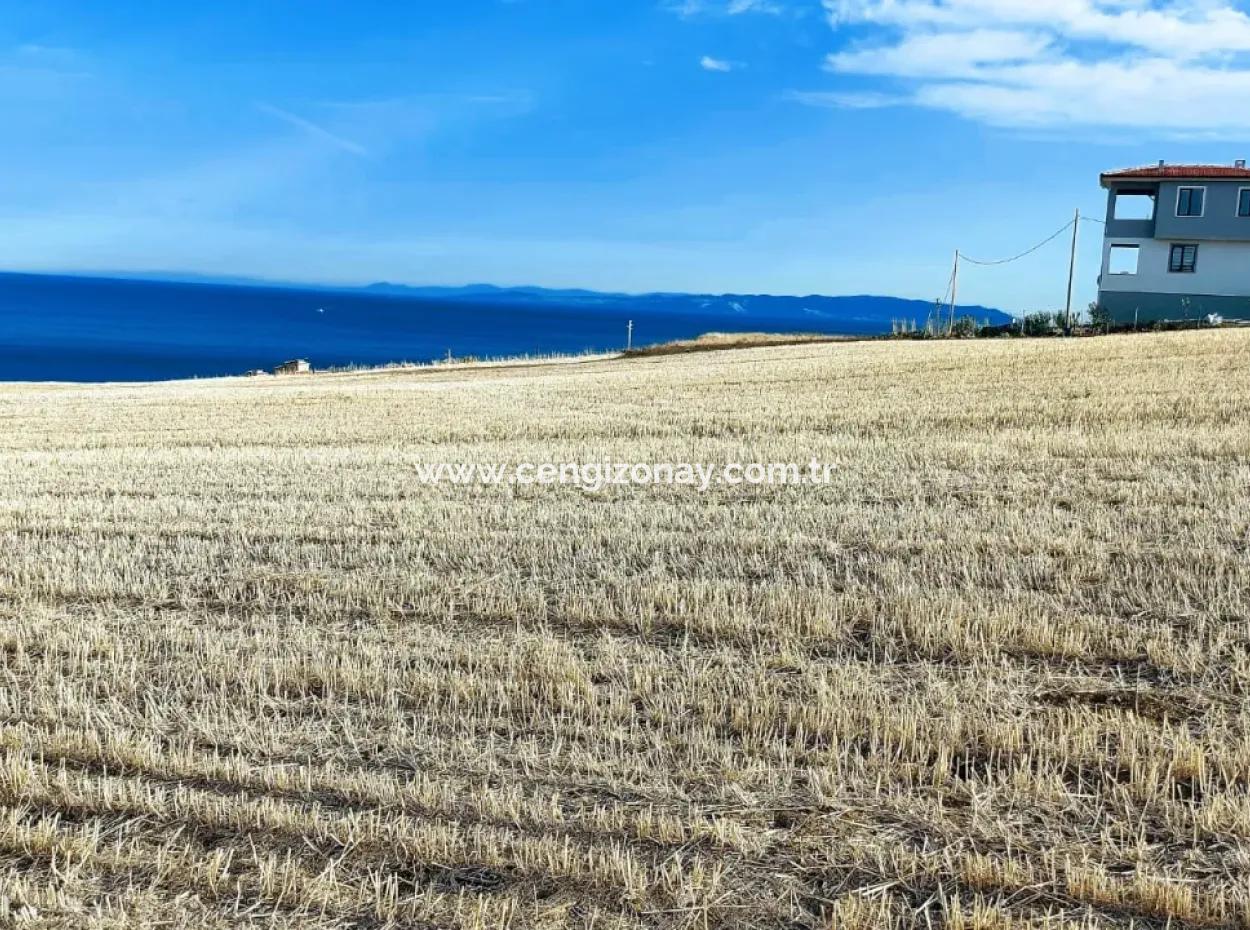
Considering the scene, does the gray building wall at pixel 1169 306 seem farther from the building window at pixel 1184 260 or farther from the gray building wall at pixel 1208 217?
the gray building wall at pixel 1208 217

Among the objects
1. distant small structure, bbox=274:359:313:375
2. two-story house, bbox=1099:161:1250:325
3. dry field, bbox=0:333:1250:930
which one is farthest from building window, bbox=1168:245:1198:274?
dry field, bbox=0:333:1250:930

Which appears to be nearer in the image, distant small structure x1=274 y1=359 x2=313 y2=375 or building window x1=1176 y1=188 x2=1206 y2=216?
building window x1=1176 y1=188 x2=1206 y2=216

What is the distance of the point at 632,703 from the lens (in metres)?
5.73

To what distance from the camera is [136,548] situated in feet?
→ 31.6

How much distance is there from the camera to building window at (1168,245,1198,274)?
167 ft

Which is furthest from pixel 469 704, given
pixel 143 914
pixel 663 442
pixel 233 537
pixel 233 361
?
pixel 233 361

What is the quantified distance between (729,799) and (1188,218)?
54470 mm

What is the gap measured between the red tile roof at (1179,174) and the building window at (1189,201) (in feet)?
1.90

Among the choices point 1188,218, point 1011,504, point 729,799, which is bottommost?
point 729,799

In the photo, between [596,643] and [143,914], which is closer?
[143,914]

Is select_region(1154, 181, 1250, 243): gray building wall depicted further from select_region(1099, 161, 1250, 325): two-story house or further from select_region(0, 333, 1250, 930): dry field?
select_region(0, 333, 1250, 930): dry field

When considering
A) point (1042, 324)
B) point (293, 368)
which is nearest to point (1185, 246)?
point (1042, 324)

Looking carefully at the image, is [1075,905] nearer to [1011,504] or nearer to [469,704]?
[469,704]

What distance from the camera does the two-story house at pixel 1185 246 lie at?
49812 millimetres
